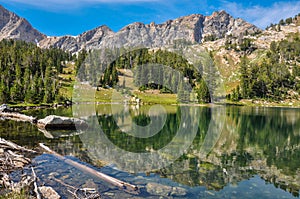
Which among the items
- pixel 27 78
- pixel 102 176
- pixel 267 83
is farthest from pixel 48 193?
pixel 267 83

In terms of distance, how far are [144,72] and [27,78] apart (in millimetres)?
68696

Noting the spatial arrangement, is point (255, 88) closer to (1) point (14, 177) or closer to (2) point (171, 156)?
(2) point (171, 156)

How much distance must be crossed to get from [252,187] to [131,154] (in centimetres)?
1193

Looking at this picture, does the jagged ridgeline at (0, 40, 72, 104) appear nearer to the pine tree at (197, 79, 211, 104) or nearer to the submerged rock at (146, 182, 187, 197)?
the pine tree at (197, 79, 211, 104)

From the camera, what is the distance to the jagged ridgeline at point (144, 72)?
150 metres

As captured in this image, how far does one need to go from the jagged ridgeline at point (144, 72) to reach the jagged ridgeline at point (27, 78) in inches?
795

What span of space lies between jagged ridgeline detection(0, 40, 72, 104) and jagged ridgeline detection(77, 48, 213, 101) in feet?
66.3

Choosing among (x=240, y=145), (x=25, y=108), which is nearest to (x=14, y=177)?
(x=240, y=145)

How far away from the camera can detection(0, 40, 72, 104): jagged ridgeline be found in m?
88.4

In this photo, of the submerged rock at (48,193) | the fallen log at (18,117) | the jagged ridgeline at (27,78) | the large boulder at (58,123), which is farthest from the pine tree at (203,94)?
the submerged rock at (48,193)

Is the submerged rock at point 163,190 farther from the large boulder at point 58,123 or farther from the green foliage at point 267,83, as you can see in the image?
the green foliage at point 267,83

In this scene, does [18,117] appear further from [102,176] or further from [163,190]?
[163,190]

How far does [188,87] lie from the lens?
489 feet

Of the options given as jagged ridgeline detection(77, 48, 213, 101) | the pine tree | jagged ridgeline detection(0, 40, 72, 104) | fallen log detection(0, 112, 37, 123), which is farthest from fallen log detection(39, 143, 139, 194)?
the pine tree
